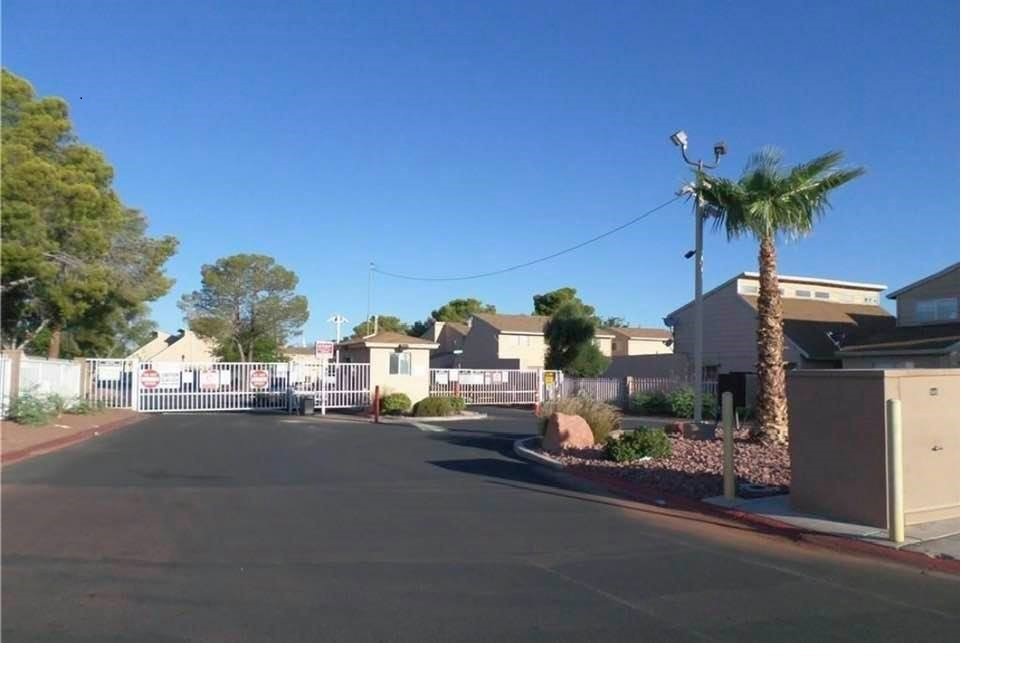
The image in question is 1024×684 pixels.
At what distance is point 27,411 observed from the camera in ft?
72.7

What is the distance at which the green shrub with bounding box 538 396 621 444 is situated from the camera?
19516 mm

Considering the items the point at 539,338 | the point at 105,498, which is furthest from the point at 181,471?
the point at 539,338

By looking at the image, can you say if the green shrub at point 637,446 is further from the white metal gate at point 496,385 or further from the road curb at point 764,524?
the white metal gate at point 496,385

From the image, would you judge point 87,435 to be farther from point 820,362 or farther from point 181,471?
point 820,362

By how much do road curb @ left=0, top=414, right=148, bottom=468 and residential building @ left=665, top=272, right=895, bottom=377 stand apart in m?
25.1

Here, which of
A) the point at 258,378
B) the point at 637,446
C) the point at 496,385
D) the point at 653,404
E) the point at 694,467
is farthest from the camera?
the point at 496,385

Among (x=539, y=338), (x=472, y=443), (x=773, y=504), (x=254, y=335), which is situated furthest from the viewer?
(x=254, y=335)

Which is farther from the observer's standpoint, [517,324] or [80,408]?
[517,324]

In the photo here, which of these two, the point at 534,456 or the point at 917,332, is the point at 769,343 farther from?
the point at 917,332

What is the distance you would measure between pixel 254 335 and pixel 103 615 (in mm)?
60209

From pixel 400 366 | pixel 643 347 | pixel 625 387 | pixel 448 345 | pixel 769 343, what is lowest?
pixel 625 387

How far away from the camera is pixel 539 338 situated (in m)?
57.9

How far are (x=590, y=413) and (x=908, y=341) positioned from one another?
1850 cm

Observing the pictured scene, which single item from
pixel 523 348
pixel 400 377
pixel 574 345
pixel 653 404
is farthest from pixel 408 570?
pixel 523 348
